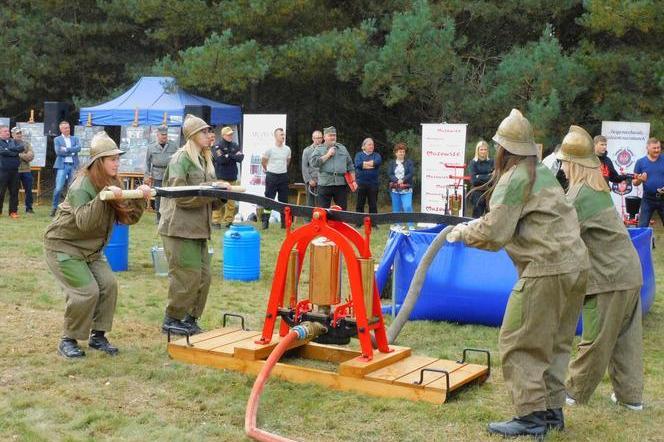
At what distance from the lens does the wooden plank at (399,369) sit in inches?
231

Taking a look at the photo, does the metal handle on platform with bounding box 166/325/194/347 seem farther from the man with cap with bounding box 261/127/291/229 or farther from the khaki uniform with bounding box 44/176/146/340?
the man with cap with bounding box 261/127/291/229

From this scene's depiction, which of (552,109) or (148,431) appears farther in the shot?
(552,109)

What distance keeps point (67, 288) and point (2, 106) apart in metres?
19.8

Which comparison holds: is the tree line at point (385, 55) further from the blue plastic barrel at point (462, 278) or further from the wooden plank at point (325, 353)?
the wooden plank at point (325, 353)

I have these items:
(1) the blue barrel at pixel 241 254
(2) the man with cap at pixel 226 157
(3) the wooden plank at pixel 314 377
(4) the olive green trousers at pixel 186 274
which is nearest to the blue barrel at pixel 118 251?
(1) the blue barrel at pixel 241 254

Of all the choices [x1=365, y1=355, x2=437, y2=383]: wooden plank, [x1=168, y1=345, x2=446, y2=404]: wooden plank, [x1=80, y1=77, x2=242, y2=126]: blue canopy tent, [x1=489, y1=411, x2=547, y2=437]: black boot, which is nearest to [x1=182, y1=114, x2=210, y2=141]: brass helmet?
[x1=168, y1=345, x2=446, y2=404]: wooden plank

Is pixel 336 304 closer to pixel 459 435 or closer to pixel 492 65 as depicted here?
pixel 459 435

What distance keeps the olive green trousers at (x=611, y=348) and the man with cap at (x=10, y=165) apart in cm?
1380

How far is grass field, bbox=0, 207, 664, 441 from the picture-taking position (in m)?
5.23

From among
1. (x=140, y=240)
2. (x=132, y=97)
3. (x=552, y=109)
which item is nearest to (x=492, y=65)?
(x=552, y=109)

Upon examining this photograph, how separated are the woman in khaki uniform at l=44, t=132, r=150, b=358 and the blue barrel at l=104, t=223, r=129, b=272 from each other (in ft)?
14.0

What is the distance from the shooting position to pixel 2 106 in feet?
81.3

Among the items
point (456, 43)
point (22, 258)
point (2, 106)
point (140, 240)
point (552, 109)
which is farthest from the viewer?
point (2, 106)

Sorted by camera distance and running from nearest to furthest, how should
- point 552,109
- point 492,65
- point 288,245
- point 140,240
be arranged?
point 288,245, point 140,240, point 552,109, point 492,65
